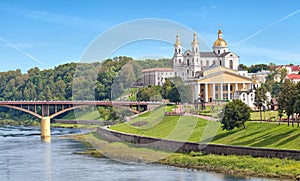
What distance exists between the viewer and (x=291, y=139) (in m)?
40.0

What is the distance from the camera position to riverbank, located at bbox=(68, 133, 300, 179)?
35.3 metres

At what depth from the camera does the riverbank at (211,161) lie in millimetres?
35344

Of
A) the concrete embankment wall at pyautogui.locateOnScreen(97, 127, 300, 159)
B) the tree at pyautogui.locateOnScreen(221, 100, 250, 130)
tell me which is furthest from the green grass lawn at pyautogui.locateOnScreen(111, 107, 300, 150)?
the concrete embankment wall at pyautogui.locateOnScreen(97, 127, 300, 159)

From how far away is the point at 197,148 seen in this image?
44.1 m

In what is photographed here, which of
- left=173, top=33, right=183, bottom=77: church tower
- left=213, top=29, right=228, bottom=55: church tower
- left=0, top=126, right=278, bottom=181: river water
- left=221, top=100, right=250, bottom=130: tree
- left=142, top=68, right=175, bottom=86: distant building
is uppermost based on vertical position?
left=213, top=29, right=228, bottom=55: church tower

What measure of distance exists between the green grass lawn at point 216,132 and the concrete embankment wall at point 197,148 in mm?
1460

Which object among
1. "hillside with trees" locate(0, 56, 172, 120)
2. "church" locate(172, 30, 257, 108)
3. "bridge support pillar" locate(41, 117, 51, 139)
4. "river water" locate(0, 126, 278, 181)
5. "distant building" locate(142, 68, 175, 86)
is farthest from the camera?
"hillside with trees" locate(0, 56, 172, 120)

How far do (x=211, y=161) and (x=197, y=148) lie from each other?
13.5ft

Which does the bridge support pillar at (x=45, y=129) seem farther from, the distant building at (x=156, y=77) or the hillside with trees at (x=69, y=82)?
the distant building at (x=156, y=77)

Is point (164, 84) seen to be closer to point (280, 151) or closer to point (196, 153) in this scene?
point (196, 153)

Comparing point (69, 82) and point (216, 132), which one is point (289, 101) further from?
point (69, 82)

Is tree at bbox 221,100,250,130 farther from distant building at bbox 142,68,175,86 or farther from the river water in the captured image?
distant building at bbox 142,68,175,86

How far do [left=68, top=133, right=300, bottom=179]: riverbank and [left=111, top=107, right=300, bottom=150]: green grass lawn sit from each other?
2.51 m

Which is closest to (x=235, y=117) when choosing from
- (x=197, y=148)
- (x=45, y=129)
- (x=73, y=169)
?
(x=197, y=148)
